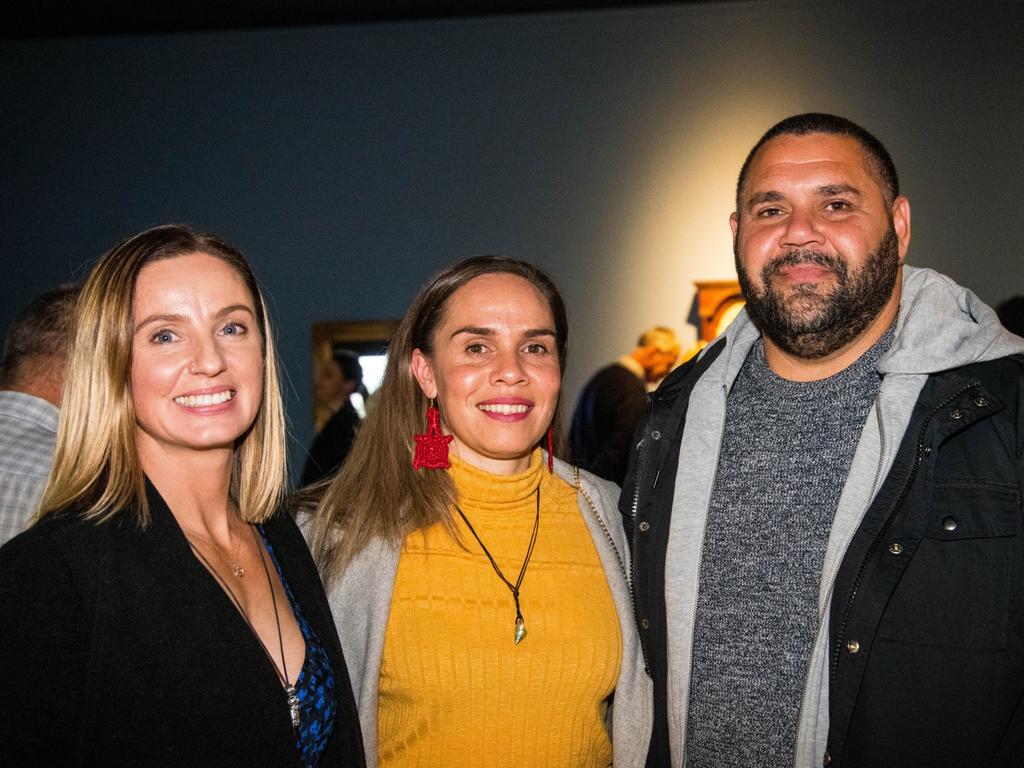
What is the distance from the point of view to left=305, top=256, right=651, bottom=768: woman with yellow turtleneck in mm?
1921

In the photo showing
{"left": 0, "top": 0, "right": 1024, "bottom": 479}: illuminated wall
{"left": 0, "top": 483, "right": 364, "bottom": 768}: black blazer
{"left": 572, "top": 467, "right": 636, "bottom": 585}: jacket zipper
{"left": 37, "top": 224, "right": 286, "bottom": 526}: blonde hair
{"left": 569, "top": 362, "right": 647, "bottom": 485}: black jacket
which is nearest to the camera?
{"left": 0, "top": 483, "right": 364, "bottom": 768}: black blazer

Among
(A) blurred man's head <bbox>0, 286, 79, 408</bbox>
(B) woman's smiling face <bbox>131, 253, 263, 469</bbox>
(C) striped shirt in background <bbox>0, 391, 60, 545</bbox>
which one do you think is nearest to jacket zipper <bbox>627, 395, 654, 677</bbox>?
(B) woman's smiling face <bbox>131, 253, 263, 469</bbox>

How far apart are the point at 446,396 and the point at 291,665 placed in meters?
0.75

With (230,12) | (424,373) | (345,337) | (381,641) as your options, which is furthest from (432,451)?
(230,12)

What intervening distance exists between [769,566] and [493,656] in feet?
2.07

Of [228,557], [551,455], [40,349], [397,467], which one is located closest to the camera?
[228,557]

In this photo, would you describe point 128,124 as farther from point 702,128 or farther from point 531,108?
point 702,128

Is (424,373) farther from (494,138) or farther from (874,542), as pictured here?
(494,138)

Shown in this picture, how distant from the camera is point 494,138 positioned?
20.7 ft

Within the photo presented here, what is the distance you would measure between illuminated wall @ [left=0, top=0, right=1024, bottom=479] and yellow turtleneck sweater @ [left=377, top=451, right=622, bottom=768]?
4.20 m

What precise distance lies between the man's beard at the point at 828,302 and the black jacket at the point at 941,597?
0.22m

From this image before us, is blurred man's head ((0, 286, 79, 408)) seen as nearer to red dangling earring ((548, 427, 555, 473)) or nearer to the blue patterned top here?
the blue patterned top

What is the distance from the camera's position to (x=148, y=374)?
1.54 meters

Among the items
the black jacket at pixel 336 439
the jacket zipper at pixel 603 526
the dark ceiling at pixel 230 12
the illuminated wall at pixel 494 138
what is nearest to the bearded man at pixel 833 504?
the jacket zipper at pixel 603 526
